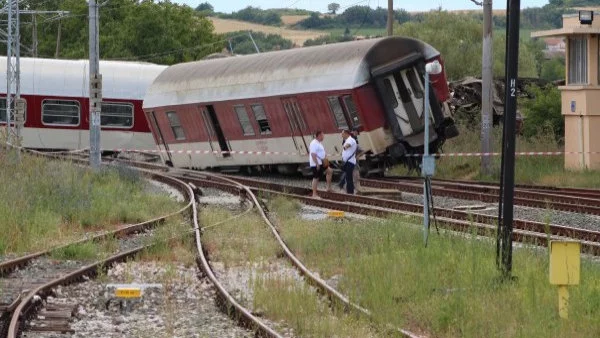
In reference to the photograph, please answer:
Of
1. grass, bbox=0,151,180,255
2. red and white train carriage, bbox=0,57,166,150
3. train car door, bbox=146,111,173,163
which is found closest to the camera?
grass, bbox=0,151,180,255

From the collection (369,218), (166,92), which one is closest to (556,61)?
(166,92)

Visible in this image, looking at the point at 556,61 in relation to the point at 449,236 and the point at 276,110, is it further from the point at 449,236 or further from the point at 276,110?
the point at 449,236

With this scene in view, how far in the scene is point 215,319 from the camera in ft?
38.7

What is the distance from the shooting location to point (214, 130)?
34500 mm

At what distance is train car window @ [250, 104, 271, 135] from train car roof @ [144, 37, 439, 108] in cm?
34

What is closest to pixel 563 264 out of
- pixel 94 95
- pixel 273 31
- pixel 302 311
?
pixel 302 311

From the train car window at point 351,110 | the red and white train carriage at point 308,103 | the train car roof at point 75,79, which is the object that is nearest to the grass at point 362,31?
the train car roof at point 75,79

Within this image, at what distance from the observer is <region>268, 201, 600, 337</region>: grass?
35.2 feet

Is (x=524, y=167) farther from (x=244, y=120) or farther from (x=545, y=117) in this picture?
(x=244, y=120)

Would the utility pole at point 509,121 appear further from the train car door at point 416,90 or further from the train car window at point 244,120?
the train car window at point 244,120

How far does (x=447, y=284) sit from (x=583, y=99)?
2100 cm

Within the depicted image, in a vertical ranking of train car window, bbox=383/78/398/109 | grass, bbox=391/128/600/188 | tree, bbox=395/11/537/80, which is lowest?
grass, bbox=391/128/600/188

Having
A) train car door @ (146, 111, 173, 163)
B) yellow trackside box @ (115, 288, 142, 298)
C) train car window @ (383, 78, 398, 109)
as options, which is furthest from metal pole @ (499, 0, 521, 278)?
train car door @ (146, 111, 173, 163)

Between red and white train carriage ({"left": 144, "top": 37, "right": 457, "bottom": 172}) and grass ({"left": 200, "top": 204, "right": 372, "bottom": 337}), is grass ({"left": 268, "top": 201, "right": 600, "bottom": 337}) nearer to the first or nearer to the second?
grass ({"left": 200, "top": 204, "right": 372, "bottom": 337})
